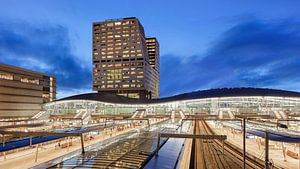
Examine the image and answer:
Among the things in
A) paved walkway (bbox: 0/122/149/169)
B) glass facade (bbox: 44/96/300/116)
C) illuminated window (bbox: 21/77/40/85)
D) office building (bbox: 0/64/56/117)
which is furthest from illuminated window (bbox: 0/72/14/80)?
paved walkway (bbox: 0/122/149/169)

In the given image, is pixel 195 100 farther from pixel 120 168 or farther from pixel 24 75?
pixel 120 168

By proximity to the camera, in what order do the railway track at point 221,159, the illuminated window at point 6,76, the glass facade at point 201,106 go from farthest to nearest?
the glass facade at point 201,106 → the illuminated window at point 6,76 → the railway track at point 221,159

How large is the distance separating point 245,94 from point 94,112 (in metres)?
52.7

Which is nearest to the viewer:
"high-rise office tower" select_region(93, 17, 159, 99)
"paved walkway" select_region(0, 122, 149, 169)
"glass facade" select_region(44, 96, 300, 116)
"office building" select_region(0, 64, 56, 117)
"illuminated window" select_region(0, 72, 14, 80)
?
"paved walkway" select_region(0, 122, 149, 169)

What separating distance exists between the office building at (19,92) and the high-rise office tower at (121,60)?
67960 millimetres

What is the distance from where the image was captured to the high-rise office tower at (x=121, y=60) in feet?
508

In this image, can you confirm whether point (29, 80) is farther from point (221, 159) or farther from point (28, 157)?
point (221, 159)

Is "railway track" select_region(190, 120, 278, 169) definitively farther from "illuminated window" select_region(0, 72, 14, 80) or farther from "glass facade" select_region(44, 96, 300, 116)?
"illuminated window" select_region(0, 72, 14, 80)

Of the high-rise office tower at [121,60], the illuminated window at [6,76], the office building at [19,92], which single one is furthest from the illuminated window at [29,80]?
the high-rise office tower at [121,60]

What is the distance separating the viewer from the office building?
73.2 m

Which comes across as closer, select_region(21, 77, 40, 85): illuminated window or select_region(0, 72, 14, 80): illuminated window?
select_region(0, 72, 14, 80): illuminated window

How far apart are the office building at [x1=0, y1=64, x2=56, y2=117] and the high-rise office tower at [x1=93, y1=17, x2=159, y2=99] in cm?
6796

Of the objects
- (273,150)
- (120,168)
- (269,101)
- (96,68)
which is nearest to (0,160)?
(120,168)

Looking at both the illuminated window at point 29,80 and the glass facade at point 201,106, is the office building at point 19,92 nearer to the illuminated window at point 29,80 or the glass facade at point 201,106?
the illuminated window at point 29,80
